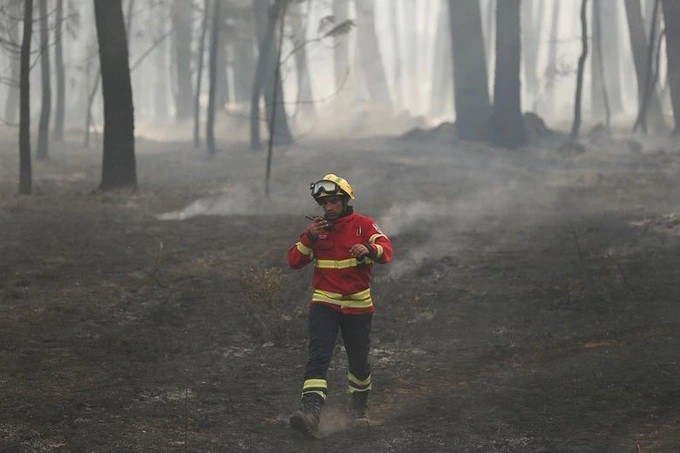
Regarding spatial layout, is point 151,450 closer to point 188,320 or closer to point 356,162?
point 188,320

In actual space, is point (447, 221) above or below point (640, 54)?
below

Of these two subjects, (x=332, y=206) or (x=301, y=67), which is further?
(x=301, y=67)

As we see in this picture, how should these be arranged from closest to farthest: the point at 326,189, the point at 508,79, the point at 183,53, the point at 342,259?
the point at 326,189
the point at 342,259
the point at 508,79
the point at 183,53

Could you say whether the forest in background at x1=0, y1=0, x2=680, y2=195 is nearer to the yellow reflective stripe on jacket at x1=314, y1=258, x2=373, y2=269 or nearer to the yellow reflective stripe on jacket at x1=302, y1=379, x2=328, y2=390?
the yellow reflective stripe on jacket at x1=314, y1=258, x2=373, y2=269

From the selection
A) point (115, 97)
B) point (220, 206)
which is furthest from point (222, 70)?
point (220, 206)

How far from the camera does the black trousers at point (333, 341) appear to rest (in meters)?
6.25

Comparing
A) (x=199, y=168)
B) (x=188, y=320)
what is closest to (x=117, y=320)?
(x=188, y=320)

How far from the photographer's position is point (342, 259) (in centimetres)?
624

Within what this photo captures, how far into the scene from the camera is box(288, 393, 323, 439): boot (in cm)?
598

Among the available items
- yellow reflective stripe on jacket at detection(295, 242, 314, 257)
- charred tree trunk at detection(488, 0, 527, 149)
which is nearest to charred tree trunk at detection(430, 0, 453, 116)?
charred tree trunk at detection(488, 0, 527, 149)

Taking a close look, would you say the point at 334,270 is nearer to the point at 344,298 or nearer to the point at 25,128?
the point at 344,298

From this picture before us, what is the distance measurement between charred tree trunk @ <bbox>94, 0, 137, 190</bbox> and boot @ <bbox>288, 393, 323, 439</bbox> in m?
12.9

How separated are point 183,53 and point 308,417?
136 ft

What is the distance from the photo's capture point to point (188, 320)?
30.8 feet
